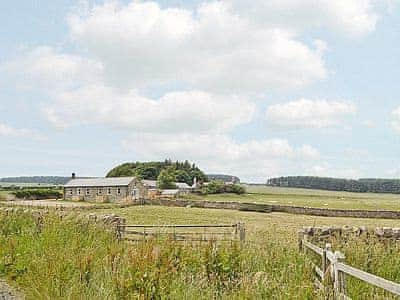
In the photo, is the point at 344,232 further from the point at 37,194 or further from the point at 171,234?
the point at 37,194

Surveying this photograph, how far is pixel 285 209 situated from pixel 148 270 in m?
45.5

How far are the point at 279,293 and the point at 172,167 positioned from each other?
109m

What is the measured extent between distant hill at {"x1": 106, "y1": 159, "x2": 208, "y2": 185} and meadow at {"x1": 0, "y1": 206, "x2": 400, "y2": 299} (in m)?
99.0

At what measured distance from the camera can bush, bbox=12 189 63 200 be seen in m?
68.3

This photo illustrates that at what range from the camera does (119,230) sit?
48.9ft

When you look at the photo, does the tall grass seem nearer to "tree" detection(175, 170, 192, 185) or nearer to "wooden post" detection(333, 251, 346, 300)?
"wooden post" detection(333, 251, 346, 300)

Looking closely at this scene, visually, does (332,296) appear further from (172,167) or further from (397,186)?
(397,186)

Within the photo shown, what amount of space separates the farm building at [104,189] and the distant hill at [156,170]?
32207mm

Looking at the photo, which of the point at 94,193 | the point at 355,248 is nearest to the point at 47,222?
the point at 355,248

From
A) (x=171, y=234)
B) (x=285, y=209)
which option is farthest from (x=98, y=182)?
(x=171, y=234)

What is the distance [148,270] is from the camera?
22.6 ft

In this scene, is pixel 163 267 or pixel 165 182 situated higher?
pixel 165 182

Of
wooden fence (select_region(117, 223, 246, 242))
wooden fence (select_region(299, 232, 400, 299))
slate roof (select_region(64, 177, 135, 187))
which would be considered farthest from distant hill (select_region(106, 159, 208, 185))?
wooden fence (select_region(299, 232, 400, 299))

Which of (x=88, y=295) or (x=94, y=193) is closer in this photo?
(x=88, y=295)
